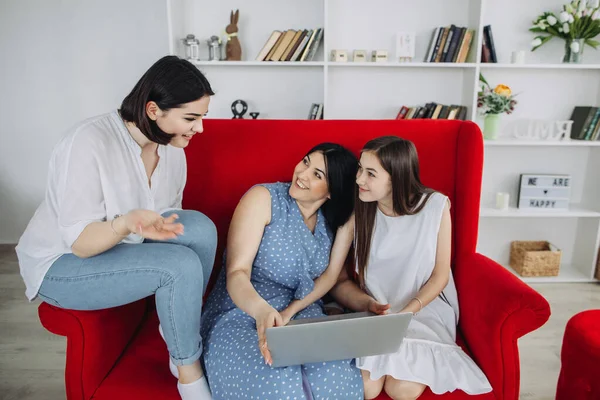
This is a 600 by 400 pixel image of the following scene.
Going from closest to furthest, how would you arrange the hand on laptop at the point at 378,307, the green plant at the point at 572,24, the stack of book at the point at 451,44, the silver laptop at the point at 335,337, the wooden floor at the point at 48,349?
the silver laptop at the point at 335,337, the hand on laptop at the point at 378,307, the wooden floor at the point at 48,349, the green plant at the point at 572,24, the stack of book at the point at 451,44

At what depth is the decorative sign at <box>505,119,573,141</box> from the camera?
9.78ft

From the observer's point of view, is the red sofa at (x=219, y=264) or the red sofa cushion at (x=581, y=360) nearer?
the red sofa at (x=219, y=264)

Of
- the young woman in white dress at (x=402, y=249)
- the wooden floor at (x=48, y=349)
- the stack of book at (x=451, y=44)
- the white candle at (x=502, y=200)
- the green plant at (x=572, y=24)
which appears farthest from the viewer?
the white candle at (x=502, y=200)

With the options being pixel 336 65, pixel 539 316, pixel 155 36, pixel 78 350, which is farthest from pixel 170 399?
pixel 155 36

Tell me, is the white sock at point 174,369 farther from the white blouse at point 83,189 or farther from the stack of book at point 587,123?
the stack of book at point 587,123

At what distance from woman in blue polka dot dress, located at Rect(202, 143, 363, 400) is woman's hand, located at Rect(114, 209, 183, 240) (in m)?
0.31

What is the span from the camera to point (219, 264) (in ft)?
5.67

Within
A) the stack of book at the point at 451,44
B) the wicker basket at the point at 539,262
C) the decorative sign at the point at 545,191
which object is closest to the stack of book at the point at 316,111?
the stack of book at the point at 451,44

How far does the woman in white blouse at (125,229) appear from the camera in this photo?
1.21 metres

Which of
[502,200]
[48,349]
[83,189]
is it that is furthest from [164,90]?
[502,200]

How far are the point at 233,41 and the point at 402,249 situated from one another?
6.23ft

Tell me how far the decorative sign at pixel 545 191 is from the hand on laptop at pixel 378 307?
1.96 meters

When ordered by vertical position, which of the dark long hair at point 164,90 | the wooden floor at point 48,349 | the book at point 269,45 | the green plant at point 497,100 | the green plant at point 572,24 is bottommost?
the wooden floor at point 48,349

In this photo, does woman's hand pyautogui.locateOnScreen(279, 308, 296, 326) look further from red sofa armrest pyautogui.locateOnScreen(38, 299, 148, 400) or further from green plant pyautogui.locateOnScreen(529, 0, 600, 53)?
green plant pyautogui.locateOnScreen(529, 0, 600, 53)
